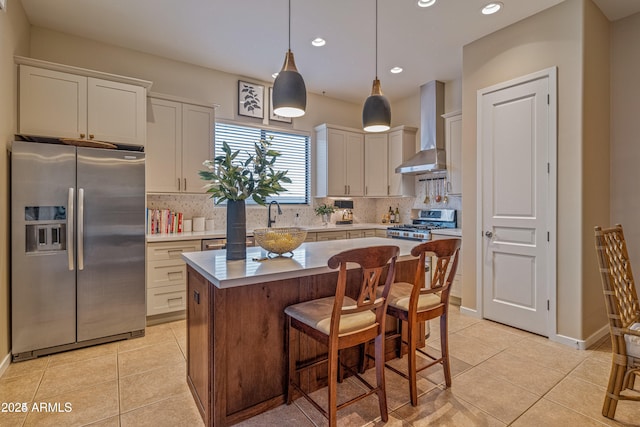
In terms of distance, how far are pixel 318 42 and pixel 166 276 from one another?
299 cm

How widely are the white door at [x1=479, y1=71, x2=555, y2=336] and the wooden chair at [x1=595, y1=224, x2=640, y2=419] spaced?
41.7 inches

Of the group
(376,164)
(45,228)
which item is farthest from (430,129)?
(45,228)

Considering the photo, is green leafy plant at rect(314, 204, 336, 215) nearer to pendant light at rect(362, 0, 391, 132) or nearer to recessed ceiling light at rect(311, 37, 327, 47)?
recessed ceiling light at rect(311, 37, 327, 47)

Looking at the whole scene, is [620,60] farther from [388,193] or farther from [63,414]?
[63,414]

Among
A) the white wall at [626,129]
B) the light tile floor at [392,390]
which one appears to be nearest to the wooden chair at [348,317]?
the light tile floor at [392,390]

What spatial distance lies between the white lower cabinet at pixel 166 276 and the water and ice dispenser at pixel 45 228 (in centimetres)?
72

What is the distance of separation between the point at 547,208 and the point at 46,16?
16.4ft

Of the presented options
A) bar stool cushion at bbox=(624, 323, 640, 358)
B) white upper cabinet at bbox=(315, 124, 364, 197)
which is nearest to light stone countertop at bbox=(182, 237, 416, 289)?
bar stool cushion at bbox=(624, 323, 640, 358)

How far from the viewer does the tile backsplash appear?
4.02m

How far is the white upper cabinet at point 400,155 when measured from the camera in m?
5.11

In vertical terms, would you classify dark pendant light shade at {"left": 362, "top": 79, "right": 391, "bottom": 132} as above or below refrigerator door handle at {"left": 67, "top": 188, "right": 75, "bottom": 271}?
above

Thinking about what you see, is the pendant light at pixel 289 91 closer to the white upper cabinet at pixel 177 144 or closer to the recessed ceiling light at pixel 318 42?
the recessed ceiling light at pixel 318 42

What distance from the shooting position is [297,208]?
16.4ft

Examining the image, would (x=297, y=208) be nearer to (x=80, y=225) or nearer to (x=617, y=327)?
(x=80, y=225)
